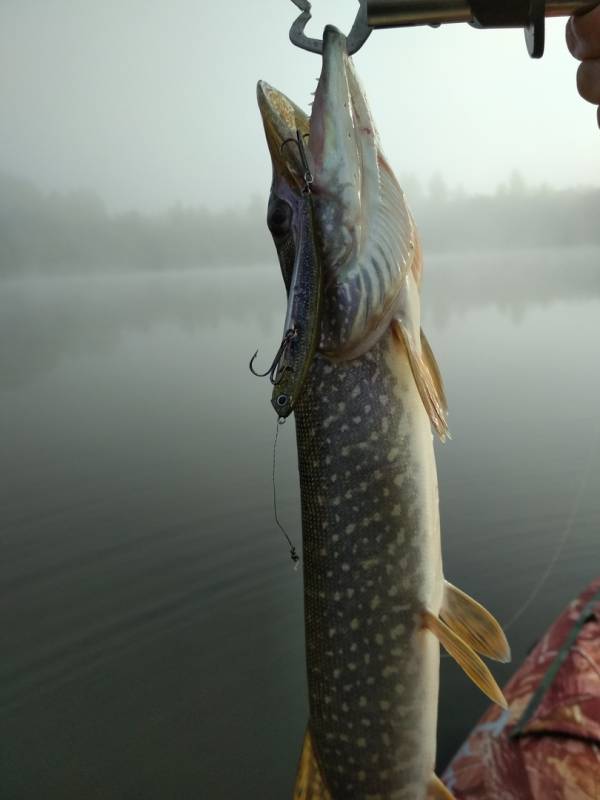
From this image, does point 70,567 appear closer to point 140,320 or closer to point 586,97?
point 586,97

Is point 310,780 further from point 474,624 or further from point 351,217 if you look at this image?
point 351,217

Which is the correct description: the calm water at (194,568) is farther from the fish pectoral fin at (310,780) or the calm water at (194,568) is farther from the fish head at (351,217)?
the fish head at (351,217)

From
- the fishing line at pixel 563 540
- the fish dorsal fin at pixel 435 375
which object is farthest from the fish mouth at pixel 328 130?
the fishing line at pixel 563 540

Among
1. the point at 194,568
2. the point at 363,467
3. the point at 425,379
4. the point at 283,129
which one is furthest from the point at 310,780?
the point at 194,568

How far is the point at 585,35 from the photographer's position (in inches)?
55.5

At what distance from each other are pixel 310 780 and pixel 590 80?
1.98 meters

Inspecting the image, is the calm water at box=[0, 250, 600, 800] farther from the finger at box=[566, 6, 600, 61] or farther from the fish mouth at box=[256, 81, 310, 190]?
the finger at box=[566, 6, 600, 61]

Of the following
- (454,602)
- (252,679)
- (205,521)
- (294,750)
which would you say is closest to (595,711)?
(454,602)

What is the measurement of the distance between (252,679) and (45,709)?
1.51 m

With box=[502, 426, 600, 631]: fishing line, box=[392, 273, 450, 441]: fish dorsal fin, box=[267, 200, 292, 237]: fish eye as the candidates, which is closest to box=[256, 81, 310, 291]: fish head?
box=[267, 200, 292, 237]: fish eye

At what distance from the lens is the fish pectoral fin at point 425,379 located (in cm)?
165

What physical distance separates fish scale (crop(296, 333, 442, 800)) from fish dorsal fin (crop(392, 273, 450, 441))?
0.07m

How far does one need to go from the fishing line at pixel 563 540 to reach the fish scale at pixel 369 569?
3.87 meters

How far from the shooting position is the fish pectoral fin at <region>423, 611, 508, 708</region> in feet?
5.83
